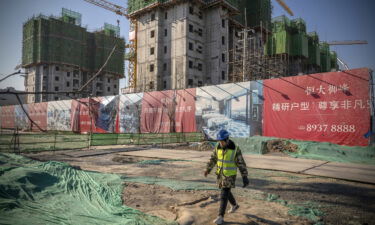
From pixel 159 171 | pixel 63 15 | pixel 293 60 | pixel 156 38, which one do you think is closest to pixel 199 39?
pixel 156 38

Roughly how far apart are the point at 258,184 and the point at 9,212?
5951mm

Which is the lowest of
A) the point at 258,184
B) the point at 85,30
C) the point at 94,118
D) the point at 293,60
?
the point at 258,184

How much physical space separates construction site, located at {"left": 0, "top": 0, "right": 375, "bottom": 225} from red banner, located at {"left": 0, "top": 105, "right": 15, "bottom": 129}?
0.40 m

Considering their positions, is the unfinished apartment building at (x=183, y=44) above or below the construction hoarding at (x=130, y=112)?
above

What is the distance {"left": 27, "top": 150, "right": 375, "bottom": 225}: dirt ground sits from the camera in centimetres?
437

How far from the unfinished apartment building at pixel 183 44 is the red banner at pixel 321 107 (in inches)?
1095

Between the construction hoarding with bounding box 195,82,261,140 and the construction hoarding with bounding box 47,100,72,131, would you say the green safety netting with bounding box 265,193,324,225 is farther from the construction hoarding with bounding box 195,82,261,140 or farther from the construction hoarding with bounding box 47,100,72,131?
the construction hoarding with bounding box 47,100,72,131

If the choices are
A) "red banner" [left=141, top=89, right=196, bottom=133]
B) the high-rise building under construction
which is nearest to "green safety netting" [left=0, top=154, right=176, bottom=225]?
"red banner" [left=141, top=89, right=196, bottom=133]

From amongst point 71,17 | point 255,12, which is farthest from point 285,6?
point 71,17

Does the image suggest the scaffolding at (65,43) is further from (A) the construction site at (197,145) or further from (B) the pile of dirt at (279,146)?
(B) the pile of dirt at (279,146)

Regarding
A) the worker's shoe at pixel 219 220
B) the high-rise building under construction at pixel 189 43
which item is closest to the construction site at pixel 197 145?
the worker's shoe at pixel 219 220

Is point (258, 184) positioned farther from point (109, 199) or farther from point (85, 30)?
point (85, 30)

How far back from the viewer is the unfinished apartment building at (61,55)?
221 ft

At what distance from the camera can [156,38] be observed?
4728cm
